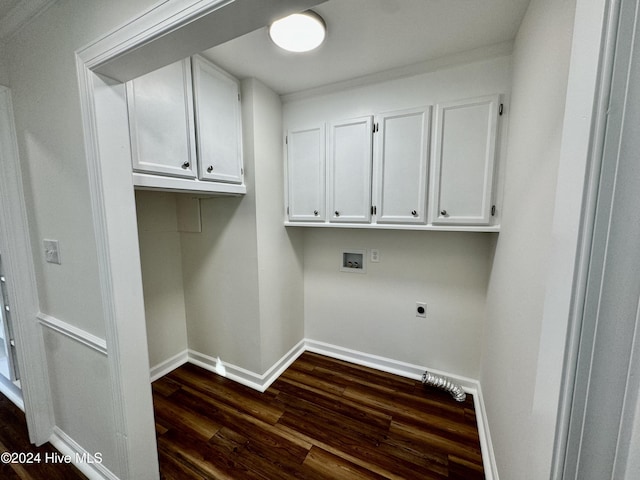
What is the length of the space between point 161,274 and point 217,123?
4.76ft

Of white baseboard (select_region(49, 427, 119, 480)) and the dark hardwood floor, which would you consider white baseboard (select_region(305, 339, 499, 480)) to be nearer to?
white baseboard (select_region(49, 427, 119, 480))

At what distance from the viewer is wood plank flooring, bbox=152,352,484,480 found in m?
1.42

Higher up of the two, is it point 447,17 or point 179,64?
point 447,17

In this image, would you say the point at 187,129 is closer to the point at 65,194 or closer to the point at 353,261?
the point at 65,194

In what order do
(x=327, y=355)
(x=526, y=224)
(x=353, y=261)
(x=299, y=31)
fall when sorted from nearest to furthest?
(x=526, y=224) < (x=299, y=31) < (x=353, y=261) < (x=327, y=355)

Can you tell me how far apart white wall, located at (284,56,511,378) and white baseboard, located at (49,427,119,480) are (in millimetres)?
1737

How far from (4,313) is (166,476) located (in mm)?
1776

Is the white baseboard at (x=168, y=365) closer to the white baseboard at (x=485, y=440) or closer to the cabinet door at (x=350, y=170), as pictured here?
the cabinet door at (x=350, y=170)

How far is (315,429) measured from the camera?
167cm

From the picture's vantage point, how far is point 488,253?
1837 millimetres

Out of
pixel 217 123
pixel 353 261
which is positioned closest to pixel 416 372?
pixel 353 261

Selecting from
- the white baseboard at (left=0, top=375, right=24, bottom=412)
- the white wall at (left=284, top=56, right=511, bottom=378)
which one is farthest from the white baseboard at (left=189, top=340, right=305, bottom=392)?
the white baseboard at (left=0, top=375, right=24, bottom=412)

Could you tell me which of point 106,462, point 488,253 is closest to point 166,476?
point 106,462

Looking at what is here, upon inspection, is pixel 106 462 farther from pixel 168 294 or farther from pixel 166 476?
pixel 168 294
